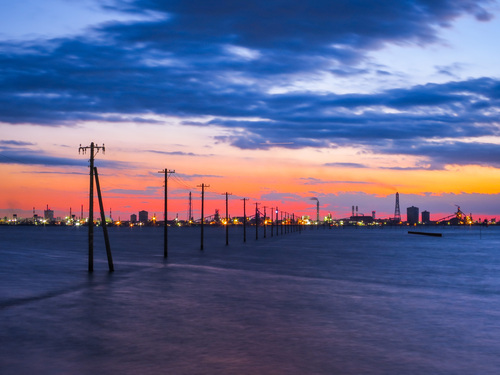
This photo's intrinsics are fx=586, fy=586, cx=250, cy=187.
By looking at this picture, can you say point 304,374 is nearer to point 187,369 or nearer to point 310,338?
point 187,369

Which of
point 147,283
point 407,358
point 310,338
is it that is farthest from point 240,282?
point 407,358

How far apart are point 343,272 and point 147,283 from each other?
16093mm

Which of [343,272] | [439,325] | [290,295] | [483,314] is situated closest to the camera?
[439,325]

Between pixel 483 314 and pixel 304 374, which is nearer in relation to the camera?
pixel 304 374

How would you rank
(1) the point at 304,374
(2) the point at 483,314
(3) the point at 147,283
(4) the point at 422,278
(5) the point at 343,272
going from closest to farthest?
(1) the point at 304,374
(2) the point at 483,314
(3) the point at 147,283
(4) the point at 422,278
(5) the point at 343,272

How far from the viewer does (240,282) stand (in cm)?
3259

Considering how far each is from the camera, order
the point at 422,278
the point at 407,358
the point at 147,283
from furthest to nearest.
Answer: the point at 422,278
the point at 147,283
the point at 407,358

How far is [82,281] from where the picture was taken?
3219cm

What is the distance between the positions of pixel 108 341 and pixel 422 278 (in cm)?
2773

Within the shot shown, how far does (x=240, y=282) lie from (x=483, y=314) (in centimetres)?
1450

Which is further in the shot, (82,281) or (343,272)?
(343,272)

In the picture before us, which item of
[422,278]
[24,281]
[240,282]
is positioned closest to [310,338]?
[240,282]

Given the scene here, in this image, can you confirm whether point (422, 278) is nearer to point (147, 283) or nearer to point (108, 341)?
point (147, 283)

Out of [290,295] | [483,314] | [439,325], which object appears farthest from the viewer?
[290,295]
